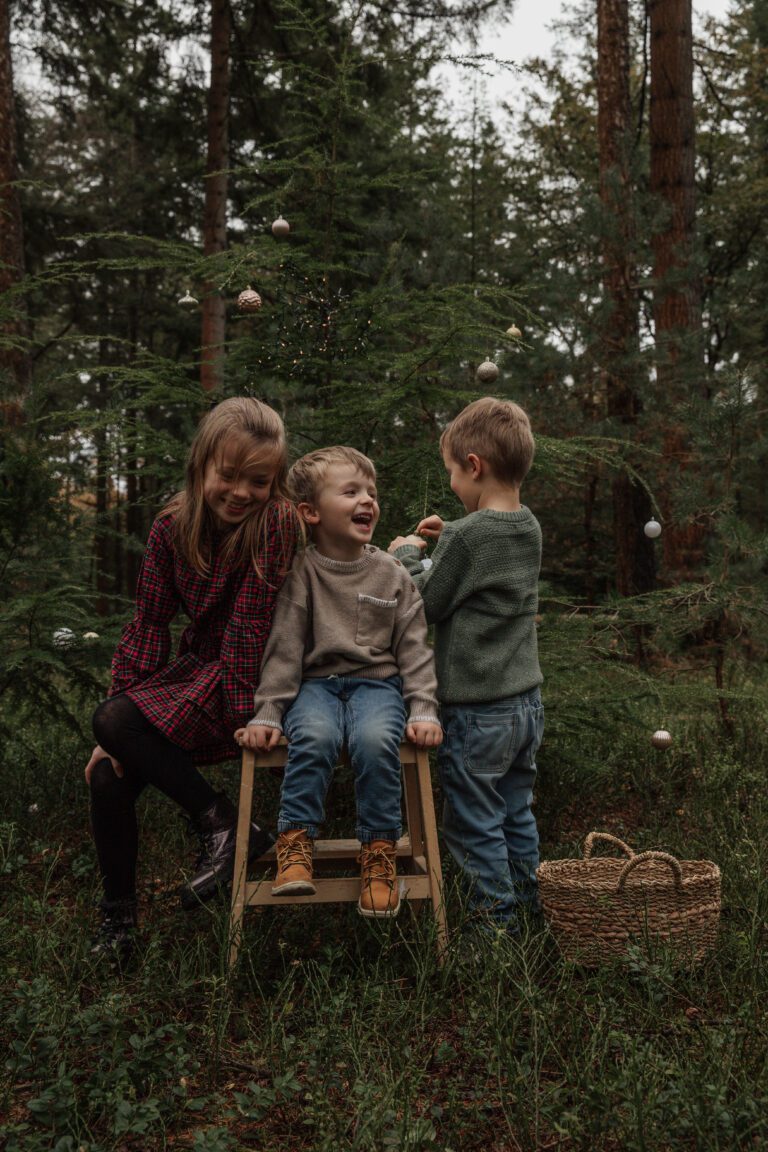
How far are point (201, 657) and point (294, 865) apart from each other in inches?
32.1

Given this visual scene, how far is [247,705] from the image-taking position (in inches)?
122

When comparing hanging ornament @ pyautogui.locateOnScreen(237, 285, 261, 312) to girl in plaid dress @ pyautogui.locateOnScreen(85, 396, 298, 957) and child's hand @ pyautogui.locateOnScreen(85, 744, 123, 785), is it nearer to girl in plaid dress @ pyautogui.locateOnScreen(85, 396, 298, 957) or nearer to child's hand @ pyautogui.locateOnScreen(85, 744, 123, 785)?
girl in plaid dress @ pyautogui.locateOnScreen(85, 396, 298, 957)

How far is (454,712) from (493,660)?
0.22 meters

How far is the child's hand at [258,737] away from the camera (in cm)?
297

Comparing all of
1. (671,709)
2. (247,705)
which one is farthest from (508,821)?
(671,709)

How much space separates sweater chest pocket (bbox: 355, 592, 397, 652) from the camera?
3.15 meters

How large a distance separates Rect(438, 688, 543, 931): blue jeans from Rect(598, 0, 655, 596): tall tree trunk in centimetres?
520

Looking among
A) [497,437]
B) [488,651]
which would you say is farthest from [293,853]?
[497,437]

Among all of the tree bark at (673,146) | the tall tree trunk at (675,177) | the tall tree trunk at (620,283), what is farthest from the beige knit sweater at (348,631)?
the tree bark at (673,146)

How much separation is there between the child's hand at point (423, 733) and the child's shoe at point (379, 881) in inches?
12.1

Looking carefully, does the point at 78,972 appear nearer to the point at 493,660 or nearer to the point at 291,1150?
the point at 291,1150

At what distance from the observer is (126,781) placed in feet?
10.4

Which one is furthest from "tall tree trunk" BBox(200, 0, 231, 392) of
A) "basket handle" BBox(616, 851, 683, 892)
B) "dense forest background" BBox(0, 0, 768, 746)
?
"basket handle" BBox(616, 851, 683, 892)

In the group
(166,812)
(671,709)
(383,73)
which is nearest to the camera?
(166,812)
